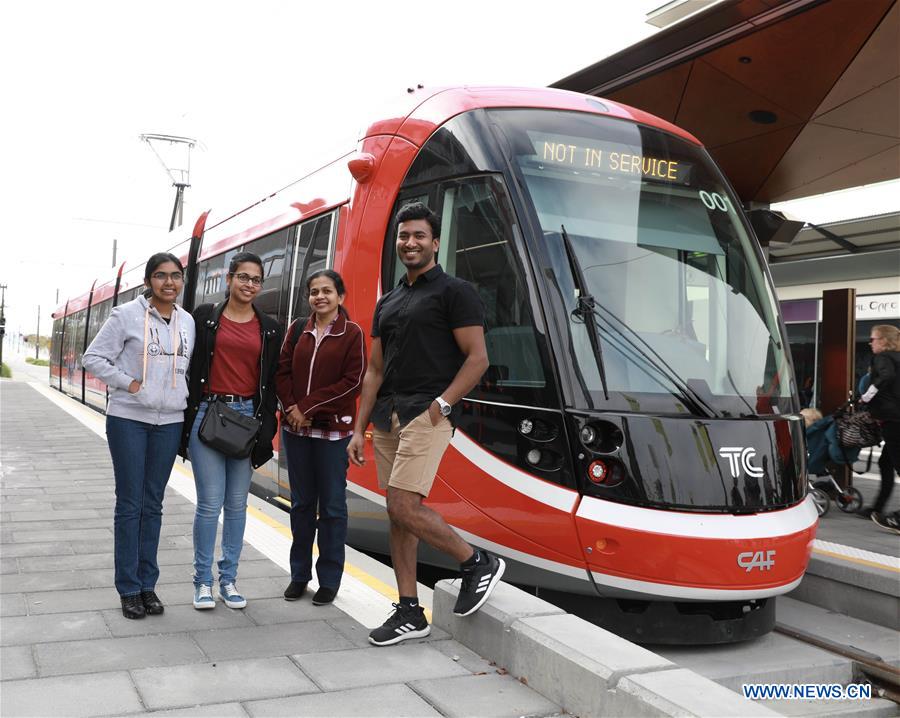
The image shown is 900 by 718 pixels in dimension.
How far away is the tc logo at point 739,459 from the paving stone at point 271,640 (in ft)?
7.14

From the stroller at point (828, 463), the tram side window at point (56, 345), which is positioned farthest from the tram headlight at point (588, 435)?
the tram side window at point (56, 345)

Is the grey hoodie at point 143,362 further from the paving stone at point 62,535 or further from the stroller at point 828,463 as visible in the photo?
the stroller at point 828,463

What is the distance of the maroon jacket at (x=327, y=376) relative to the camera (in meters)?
4.57

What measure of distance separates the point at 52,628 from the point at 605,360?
300 centimetres

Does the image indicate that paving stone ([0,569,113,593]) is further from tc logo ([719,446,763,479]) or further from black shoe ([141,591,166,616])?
tc logo ([719,446,763,479])

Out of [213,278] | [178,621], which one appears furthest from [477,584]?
[213,278]

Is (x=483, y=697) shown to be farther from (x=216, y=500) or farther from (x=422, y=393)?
(x=216, y=500)

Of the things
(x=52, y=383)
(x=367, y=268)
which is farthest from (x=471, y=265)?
(x=52, y=383)

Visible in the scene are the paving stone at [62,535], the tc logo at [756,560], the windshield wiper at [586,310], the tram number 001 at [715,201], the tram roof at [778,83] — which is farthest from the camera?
the tram roof at [778,83]

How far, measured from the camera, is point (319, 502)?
474cm

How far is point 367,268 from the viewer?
6.22 m

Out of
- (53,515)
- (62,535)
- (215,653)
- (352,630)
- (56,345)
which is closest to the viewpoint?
(215,653)

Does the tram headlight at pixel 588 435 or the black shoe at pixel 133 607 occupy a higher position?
the tram headlight at pixel 588 435

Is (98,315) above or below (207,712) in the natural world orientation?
above
